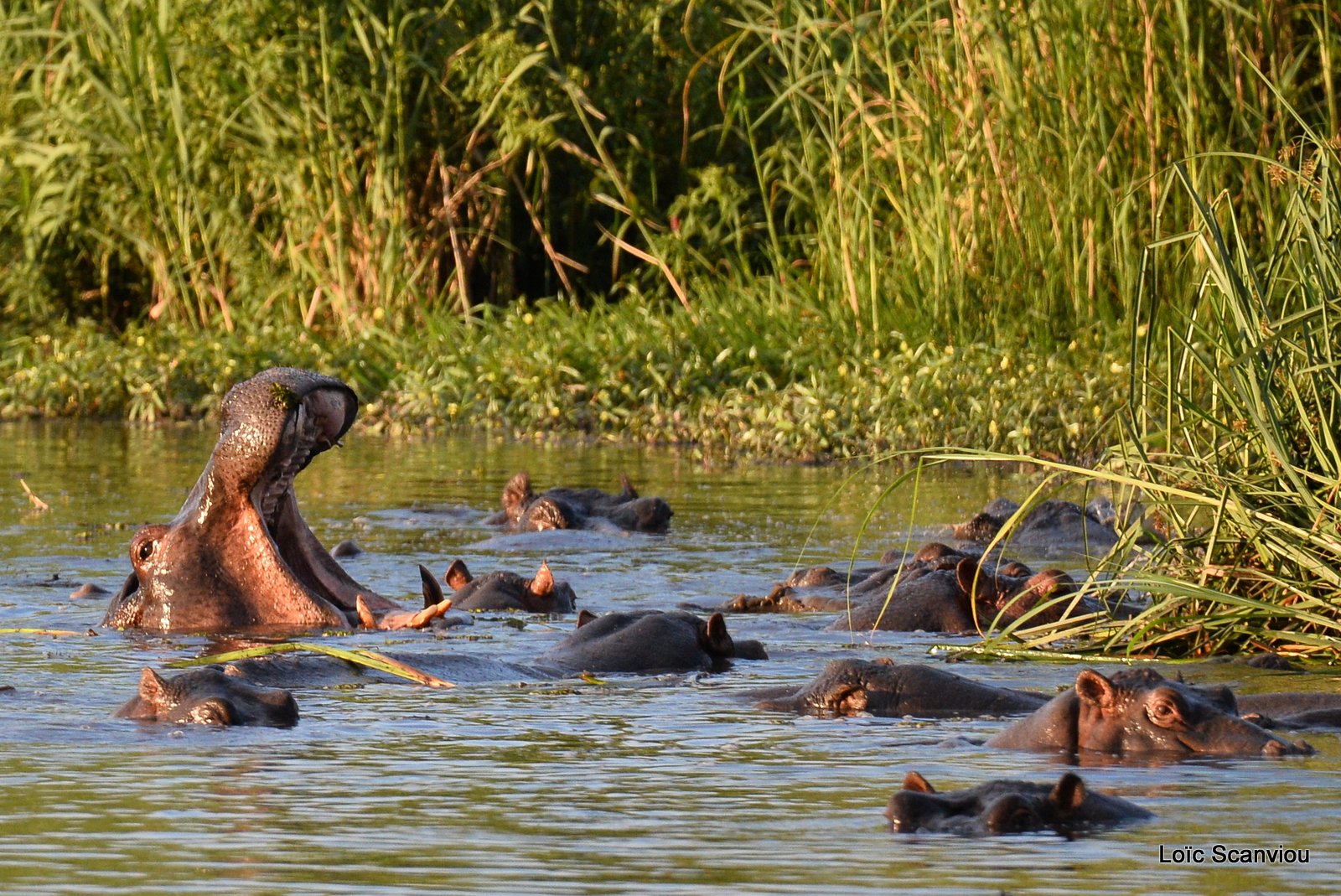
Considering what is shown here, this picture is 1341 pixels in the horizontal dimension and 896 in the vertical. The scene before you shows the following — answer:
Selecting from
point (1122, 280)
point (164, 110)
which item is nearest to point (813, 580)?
point (1122, 280)

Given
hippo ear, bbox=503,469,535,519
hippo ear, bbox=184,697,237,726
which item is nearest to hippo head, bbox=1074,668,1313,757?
hippo ear, bbox=184,697,237,726

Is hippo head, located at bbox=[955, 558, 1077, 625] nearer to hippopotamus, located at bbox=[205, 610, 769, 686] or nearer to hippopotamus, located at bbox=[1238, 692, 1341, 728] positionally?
hippopotamus, located at bbox=[205, 610, 769, 686]

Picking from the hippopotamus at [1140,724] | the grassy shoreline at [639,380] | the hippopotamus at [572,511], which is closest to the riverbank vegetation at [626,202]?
the grassy shoreline at [639,380]

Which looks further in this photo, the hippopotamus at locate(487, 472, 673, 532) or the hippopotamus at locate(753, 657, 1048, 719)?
the hippopotamus at locate(487, 472, 673, 532)

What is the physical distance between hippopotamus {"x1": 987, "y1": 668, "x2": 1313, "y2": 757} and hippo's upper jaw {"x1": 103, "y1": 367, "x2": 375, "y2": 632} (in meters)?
1.87

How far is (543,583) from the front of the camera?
5848 mm

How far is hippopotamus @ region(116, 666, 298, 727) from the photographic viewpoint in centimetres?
427

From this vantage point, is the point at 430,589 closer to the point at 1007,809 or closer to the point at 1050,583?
the point at 1050,583

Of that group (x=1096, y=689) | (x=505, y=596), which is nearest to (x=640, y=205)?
(x=505, y=596)

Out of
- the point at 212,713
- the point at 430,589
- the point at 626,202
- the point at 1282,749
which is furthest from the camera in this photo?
the point at 626,202

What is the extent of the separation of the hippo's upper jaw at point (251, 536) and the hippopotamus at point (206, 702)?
861 mm

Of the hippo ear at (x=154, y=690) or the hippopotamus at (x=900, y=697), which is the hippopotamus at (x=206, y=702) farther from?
the hippopotamus at (x=900, y=697)

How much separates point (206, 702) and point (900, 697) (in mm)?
1311

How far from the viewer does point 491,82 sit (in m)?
14.0
